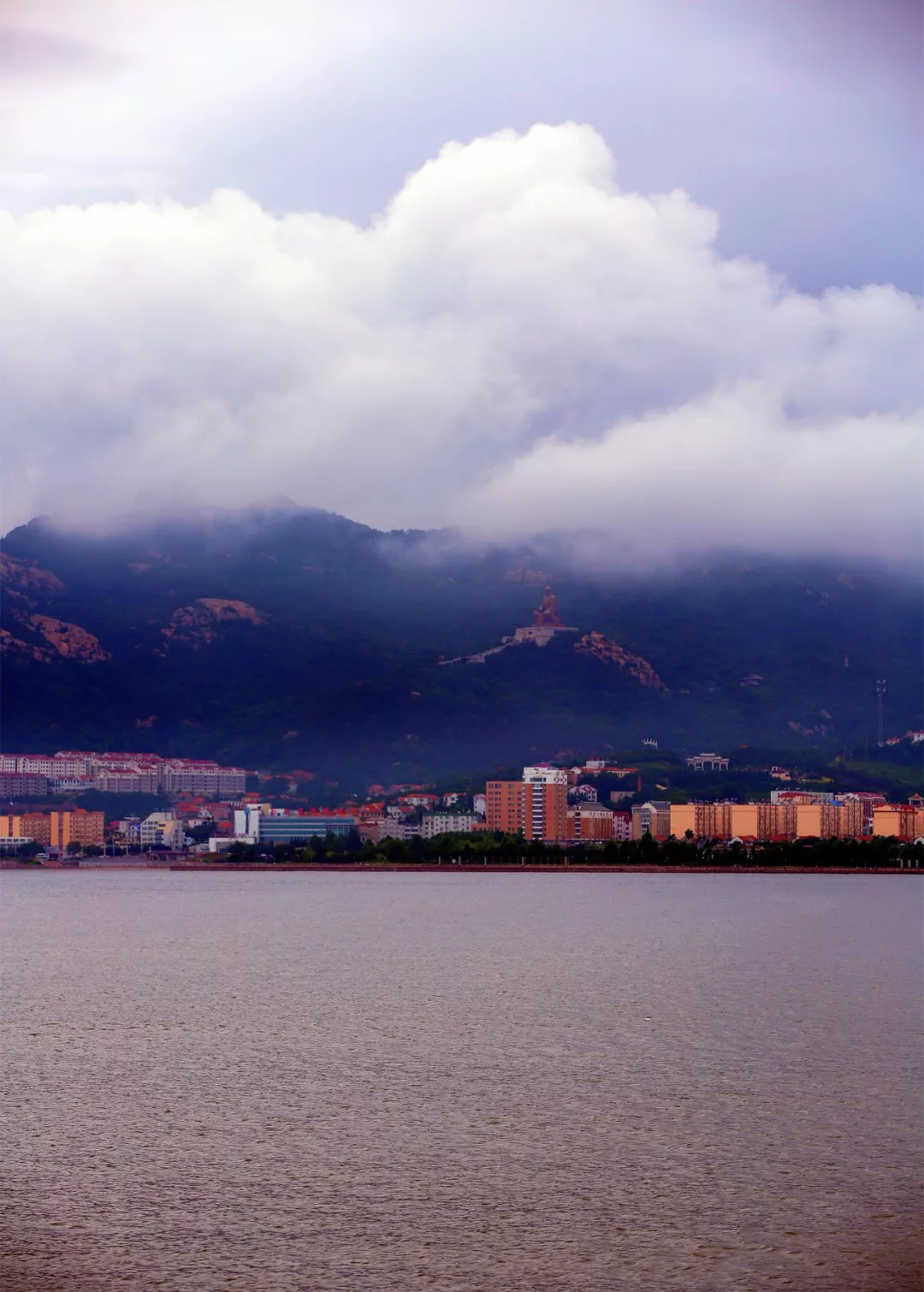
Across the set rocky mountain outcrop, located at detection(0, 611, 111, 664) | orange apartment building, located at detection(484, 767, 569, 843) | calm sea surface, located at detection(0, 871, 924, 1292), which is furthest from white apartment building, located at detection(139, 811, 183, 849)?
calm sea surface, located at detection(0, 871, 924, 1292)

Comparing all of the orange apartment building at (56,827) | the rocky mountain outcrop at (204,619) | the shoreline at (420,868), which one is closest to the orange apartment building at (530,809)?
the shoreline at (420,868)

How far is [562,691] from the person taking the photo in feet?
561

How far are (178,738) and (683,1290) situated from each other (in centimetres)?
16584

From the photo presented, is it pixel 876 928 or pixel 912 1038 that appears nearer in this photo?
pixel 912 1038

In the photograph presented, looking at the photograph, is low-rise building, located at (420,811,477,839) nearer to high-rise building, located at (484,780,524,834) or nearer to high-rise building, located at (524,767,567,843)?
high-rise building, located at (484,780,524,834)

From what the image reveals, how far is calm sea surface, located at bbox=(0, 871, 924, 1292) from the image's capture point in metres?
11.9

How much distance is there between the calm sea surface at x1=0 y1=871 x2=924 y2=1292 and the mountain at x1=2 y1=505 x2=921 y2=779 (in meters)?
126

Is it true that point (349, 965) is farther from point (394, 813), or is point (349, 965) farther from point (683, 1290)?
point (394, 813)

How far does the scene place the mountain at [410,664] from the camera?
547 feet

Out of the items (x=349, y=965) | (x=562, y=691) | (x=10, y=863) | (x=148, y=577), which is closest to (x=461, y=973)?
(x=349, y=965)

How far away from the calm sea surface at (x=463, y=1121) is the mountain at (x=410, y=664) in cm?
12634

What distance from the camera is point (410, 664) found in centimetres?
17925

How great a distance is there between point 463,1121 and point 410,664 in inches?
6398

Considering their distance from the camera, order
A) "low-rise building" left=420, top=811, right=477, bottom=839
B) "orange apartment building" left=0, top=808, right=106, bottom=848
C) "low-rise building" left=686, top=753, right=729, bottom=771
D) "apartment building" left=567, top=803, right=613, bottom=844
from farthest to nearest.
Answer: "low-rise building" left=686, top=753, right=729, bottom=771, "low-rise building" left=420, top=811, right=477, bottom=839, "orange apartment building" left=0, top=808, right=106, bottom=848, "apartment building" left=567, top=803, right=613, bottom=844
